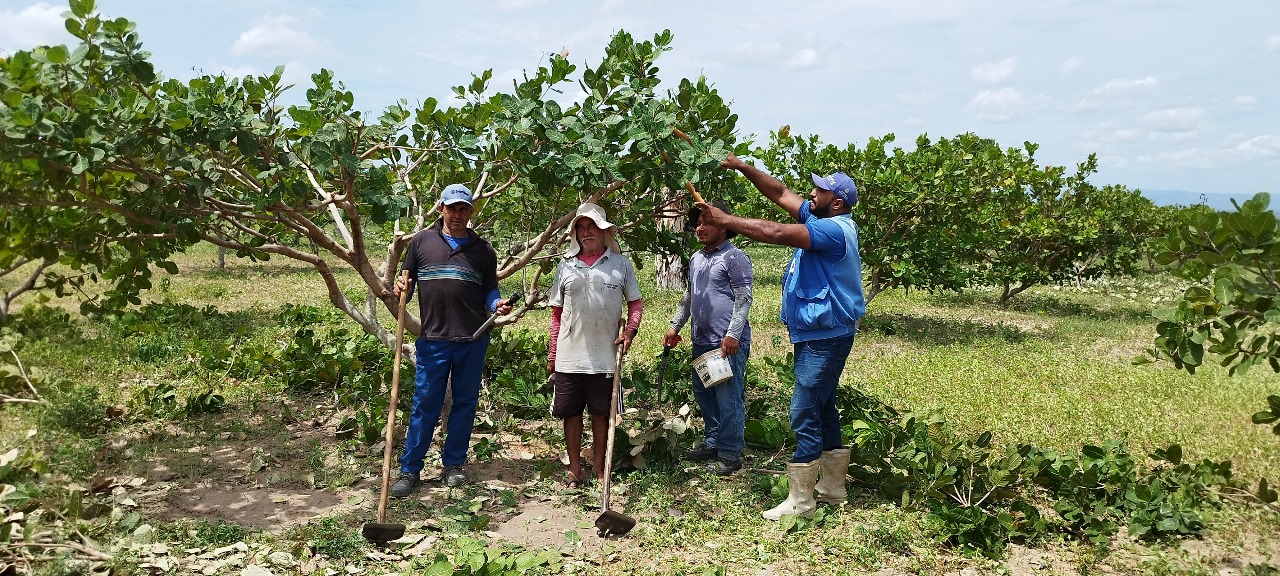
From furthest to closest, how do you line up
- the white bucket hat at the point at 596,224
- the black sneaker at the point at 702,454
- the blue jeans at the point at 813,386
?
the black sneaker at the point at 702,454 < the white bucket hat at the point at 596,224 < the blue jeans at the point at 813,386

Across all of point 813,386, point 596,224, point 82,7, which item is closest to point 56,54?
point 82,7

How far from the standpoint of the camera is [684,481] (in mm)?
5582

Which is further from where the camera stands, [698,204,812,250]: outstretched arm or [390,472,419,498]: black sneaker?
[390,472,419,498]: black sneaker

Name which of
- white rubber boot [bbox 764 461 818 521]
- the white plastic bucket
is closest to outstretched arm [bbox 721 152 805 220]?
the white plastic bucket

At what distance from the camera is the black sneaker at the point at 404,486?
17.1 feet

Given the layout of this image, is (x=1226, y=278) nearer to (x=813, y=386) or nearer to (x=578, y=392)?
(x=813, y=386)

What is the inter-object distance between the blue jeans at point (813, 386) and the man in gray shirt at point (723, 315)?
684mm

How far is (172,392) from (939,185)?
917cm

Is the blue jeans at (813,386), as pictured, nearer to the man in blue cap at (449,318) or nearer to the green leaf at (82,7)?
the man in blue cap at (449,318)

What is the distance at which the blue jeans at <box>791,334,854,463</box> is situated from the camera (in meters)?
4.78

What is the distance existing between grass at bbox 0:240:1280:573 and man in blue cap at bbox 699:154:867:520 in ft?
1.40

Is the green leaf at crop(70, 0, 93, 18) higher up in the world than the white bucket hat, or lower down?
higher up

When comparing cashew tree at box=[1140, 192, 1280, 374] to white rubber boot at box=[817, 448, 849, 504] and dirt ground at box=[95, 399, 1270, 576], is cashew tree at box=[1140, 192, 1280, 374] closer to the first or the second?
dirt ground at box=[95, 399, 1270, 576]

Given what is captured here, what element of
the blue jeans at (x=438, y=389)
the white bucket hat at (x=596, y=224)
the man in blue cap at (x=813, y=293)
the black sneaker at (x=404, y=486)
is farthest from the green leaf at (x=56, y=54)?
the man in blue cap at (x=813, y=293)
